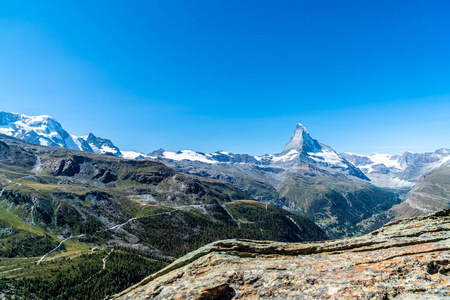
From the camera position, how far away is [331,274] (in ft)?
38.5

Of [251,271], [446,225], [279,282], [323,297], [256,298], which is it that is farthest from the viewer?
[446,225]

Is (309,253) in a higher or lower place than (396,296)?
lower

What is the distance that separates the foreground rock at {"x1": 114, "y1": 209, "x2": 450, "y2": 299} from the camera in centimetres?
972

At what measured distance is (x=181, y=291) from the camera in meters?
12.2

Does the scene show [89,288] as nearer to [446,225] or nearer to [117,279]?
[117,279]

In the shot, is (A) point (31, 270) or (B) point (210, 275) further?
(A) point (31, 270)

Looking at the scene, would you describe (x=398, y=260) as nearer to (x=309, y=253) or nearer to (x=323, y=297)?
(x=323, y=297)

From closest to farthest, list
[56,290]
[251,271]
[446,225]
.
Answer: [251,271] → [446,225] → [56,290]

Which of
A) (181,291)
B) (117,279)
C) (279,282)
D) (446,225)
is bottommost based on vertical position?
(117,279)

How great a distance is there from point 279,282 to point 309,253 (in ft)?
25.9

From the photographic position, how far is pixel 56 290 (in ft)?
494

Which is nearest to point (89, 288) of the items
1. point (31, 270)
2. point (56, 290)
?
point (56, 290)

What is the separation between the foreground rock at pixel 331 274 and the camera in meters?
9.72

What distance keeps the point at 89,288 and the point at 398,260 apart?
687 feet
